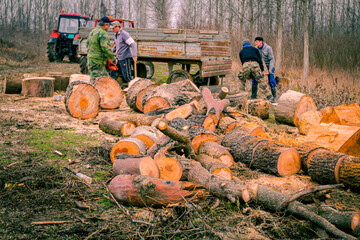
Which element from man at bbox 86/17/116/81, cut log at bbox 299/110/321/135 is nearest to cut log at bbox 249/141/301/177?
cut log at bbox 299/110/321/135

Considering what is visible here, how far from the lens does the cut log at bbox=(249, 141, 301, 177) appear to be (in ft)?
12.7

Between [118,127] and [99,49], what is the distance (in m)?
3.12

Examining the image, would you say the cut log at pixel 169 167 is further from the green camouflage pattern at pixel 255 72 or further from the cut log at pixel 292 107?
the green camouflage pattern at pixel 255 72

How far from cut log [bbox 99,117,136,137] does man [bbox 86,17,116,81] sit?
101 inches

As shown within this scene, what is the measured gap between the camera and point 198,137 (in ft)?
14.7

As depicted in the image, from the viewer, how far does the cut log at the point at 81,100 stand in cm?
658

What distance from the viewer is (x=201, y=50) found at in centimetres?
966

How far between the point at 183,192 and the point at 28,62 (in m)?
19.0

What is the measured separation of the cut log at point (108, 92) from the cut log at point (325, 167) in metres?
5.17

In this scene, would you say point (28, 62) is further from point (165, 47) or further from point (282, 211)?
point (282, 211)

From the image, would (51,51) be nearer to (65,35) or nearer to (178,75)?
(65,35)

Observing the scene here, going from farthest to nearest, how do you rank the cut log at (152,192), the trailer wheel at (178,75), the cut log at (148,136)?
the trailer wheel at (178,75) < the cut log at (148,136) < the cut log at (152,192)

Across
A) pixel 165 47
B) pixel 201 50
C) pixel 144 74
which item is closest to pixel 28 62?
pixel 144 74

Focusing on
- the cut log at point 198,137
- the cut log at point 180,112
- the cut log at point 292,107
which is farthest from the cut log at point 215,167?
the cut log at point 292,107
